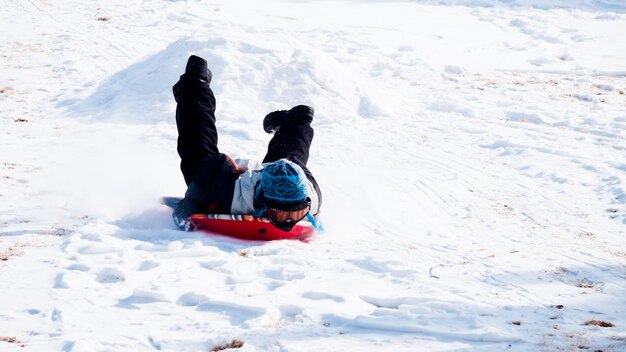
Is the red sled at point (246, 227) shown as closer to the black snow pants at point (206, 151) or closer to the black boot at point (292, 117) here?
the black snow pants at point (206, 151)

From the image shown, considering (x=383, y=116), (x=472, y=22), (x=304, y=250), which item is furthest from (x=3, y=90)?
(x=472, y=22)

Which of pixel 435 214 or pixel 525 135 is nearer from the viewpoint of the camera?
pixel 435 214

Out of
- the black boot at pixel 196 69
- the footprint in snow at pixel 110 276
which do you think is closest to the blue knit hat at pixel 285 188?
the footprint in snow at pixel 110 276

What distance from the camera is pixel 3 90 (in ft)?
27.5

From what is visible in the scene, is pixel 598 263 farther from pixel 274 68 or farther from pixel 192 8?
pixel 192 8

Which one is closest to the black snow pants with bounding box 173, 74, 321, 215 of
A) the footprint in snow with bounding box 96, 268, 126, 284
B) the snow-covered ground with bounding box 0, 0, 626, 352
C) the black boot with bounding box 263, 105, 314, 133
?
the black boot with bounding box 263, 105, 314, 133

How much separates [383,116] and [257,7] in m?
7.86

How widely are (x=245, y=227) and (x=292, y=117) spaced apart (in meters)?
1.03

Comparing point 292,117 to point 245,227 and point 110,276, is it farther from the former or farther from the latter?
point 110,276

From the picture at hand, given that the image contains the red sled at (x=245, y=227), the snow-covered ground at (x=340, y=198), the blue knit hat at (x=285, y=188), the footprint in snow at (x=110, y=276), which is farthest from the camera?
the red sled at (x=245, y=227)

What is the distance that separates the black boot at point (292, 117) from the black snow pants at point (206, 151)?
0.10ft

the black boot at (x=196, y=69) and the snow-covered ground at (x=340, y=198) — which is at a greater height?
the black boot at (x=196, y=69)

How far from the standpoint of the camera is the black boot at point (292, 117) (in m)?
5.11

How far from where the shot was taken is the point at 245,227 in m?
4.50
